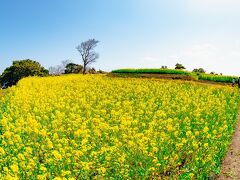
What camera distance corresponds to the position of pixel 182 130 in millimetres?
15578

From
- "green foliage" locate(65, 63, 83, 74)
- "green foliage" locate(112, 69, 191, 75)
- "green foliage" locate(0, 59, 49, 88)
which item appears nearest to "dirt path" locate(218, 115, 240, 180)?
"green foliage" locate(112, 69, 191, 75)

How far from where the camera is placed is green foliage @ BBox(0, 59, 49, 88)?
208 ft

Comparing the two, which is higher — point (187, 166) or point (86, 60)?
point (86, 60)

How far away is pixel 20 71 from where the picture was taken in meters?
63.5

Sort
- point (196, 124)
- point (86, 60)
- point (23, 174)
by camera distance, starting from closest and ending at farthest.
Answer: point (23, 174)
point (196, 124)
point (86, 60)

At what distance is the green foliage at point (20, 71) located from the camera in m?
63.5

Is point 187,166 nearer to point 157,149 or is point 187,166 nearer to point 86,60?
point 157,149

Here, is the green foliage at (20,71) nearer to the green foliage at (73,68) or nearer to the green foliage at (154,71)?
the green foliage at (73,68)

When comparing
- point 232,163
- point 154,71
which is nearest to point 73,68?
point 154,71

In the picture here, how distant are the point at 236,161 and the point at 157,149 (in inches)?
154

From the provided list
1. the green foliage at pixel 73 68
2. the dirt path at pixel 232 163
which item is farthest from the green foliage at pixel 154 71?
the dirt path at pixel 232 163

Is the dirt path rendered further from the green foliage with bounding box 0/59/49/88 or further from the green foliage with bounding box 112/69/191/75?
the green foliage with bounding box 0/59/49/88

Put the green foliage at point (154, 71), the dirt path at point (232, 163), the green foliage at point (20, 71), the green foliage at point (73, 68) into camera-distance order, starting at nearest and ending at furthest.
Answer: the dirt path at point (232, 163)
the green foliage at point (154, 71)
the green foliage at point (20, 71)
the green foliage at point (73, 68)

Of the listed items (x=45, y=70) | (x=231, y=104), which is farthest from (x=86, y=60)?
(x=231, y=104)
